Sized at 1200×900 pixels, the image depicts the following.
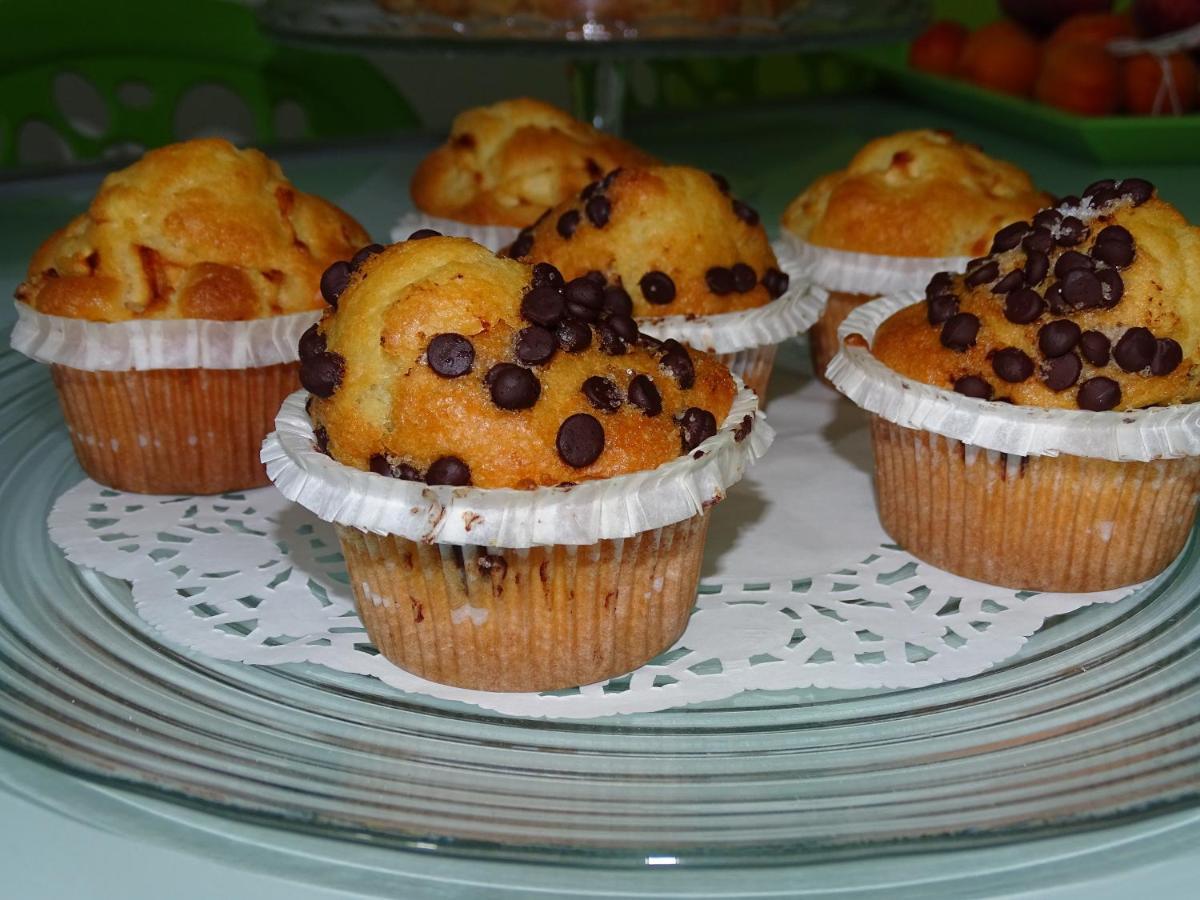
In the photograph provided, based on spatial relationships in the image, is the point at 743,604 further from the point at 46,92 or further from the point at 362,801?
the point at 46,92

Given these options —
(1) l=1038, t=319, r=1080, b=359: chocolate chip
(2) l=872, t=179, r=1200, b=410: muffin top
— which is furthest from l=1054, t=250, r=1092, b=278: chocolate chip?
(1) l=1038, t=319, r=1080, b=359: chocolate chip

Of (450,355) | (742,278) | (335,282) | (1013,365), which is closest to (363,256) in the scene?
(335,282)

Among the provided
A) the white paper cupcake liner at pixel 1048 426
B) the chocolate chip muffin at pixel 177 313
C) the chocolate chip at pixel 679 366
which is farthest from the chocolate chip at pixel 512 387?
the chocolate chip muffin at pixel 177 313

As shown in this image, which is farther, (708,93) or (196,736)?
(708,93)

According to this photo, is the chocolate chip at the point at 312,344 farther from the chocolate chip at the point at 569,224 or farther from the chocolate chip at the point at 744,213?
the chocolate chip at the point at 744,213

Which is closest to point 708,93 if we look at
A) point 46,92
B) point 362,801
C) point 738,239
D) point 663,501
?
point 46,92

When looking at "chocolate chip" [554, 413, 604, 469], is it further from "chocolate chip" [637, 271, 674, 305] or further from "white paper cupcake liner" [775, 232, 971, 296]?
"white paper cupcake liner" [775, 232, 971, 296]

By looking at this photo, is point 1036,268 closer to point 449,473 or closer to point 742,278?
point 742,278
